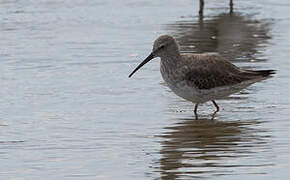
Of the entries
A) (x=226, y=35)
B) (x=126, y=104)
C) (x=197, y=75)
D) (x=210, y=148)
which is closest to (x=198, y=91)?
(x=197, y=75)

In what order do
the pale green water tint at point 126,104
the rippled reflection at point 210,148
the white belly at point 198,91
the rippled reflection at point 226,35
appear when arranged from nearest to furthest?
1. the rippled reflection at point 210,148
2. the pale green water tint at point 126,104
3. the white belly at point 198,91
4. the rippled reflection at point 226,35

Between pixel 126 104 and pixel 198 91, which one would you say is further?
pixel 126 104

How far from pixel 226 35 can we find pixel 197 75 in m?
6.07

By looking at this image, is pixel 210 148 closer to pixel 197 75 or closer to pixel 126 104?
pixel 197 75

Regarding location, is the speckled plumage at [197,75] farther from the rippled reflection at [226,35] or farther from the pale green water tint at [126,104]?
the rippled reflection at [226,35]

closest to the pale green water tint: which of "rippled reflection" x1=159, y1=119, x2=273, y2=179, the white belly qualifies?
"rippled reflection" x1=159, y1=119, x2=273, y2=179

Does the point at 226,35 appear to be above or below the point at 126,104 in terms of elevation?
below

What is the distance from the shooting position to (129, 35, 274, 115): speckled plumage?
984cm

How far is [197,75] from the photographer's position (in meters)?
9.85

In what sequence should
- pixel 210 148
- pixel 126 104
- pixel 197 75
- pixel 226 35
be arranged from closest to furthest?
1. pixel 210 148
2. pixel 197 75
3. pixel 126 104
4. pixel 226 35

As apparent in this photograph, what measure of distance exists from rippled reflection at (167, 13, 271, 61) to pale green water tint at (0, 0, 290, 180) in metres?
0.03

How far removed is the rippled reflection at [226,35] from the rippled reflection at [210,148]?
12.3 feet

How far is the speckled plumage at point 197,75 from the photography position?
984 cm

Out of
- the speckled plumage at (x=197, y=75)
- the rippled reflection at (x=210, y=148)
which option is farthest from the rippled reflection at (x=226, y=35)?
the rippled reflection at (x=210, y=148)
